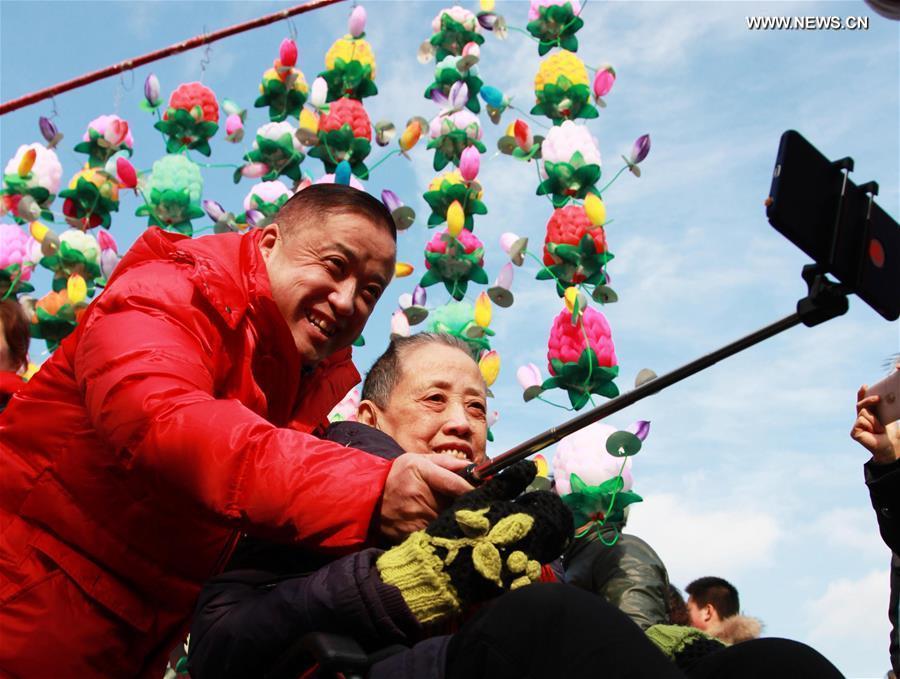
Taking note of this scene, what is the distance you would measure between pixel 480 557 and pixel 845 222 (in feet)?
2.10

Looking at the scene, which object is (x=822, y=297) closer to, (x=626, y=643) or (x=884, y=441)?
(x=626, y=643)

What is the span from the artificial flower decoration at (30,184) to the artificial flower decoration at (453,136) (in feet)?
6.37

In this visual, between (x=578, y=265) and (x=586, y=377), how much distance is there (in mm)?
549

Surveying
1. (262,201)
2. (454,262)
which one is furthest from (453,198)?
(262,201)

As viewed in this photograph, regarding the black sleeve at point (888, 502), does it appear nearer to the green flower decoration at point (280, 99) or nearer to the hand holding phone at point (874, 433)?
the hand holding phone at point (874, 433)

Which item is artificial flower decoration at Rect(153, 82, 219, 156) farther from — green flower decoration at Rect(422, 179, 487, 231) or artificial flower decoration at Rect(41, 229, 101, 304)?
green flower decoration at Rect(422, 179, 487, 231)

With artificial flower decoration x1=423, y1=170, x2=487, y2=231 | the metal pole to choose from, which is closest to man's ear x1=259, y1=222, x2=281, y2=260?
the metal pole

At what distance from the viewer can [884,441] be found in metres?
2.13

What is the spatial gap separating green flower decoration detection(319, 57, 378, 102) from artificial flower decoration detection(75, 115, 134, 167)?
1.08 m

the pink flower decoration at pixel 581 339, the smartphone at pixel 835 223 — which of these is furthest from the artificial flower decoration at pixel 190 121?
the smartphone at pixel 835 223

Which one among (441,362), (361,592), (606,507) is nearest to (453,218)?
(606,507)

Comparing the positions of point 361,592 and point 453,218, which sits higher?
point 453,218

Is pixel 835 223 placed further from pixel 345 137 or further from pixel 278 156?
pixel 278 156

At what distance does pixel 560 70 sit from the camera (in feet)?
16.0
